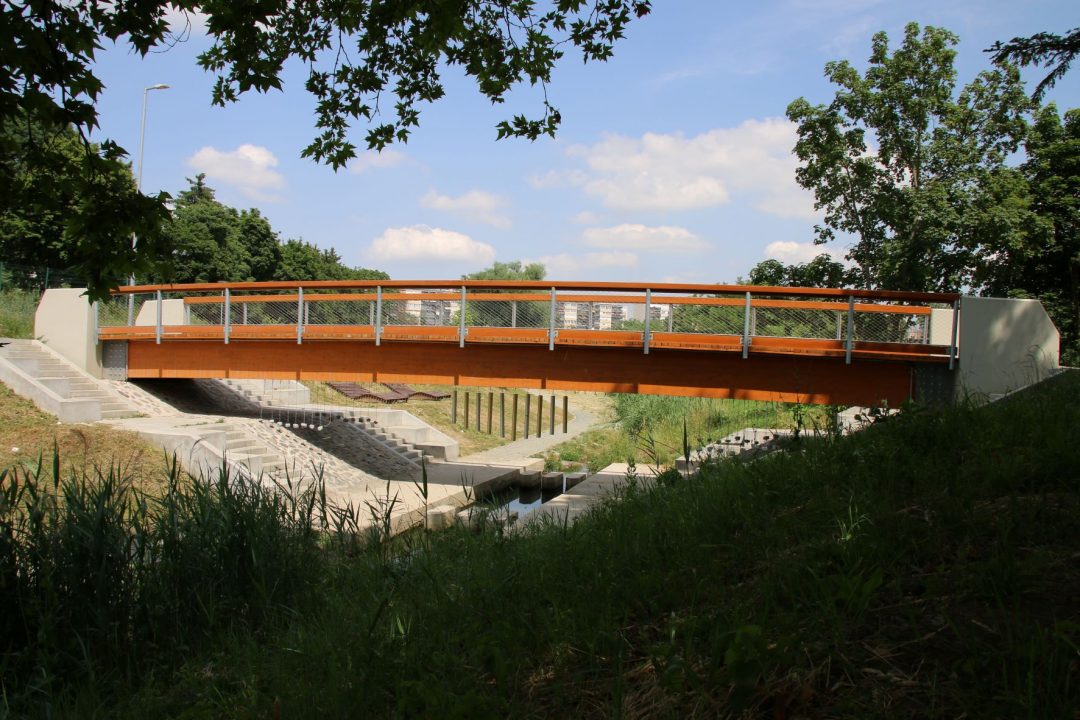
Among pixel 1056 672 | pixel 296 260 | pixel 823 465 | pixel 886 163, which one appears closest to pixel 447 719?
pixel 1056 672

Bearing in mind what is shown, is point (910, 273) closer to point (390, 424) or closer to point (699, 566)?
point (390, 424)

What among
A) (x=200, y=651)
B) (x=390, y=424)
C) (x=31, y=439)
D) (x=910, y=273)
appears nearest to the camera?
(x=200, y=651)

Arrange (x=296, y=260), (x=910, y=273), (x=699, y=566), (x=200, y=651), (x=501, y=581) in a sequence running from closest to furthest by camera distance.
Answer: (x=699, y=566), (x=501, y=581), (x=200, y=651), (x=910, y=273), (x=296, y=260)

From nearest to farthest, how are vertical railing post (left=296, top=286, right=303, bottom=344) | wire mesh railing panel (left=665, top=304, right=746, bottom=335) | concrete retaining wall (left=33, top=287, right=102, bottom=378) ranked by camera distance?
1. wire mesh railing panel (left=665, top=304, right=746, bottom=335)
2. vertical railing post (left=296, top=286, right=303, bottom=344)
3. concrete retaining wall (left=33, top=287, right=102, bottom=378)

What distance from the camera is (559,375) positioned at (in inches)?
567

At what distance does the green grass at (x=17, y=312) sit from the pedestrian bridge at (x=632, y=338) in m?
7.19

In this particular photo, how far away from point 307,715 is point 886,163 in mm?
30613

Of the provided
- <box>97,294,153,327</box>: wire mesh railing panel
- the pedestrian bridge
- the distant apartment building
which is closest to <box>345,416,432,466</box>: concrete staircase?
the pedestrian bridge

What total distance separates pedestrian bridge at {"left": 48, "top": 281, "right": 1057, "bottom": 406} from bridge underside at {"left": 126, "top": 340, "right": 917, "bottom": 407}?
24 mm

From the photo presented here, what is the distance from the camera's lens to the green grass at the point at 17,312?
849 inches

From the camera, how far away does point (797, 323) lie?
12773mm

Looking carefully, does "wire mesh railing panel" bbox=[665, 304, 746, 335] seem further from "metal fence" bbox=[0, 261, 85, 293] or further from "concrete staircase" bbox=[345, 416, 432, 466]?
"metal fence" bbox=[0, 261, 85, 293]

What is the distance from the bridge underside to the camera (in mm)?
12711

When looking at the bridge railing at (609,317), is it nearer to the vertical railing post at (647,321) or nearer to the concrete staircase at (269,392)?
the vertical railing post at (647,321)
